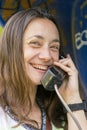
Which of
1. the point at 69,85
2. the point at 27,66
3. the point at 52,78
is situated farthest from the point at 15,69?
the point at 69,85

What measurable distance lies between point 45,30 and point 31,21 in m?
0.07

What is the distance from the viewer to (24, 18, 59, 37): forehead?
1.69 m

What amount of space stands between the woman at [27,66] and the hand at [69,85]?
61mm

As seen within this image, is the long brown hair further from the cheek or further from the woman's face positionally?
the cheek

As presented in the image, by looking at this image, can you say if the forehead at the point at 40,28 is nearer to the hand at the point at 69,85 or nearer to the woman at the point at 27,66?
the woman at the point at 27,66

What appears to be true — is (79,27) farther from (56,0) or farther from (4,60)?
(4,60)

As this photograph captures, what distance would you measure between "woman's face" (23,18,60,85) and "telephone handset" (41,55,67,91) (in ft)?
0.06

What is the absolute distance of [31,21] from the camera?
1.70 meters

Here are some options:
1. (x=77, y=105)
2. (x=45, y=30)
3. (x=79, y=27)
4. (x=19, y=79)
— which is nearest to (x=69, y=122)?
(x=77, y=105)

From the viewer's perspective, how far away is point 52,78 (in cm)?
173

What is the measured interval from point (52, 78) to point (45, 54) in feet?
0.39

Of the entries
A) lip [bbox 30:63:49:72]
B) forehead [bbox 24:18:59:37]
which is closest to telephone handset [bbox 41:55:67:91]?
lip [bbox 30:63:49:72]

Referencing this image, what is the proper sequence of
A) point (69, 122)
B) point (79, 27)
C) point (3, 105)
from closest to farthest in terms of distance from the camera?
point (3, 105) → point (69, 122) → point (79, 27)

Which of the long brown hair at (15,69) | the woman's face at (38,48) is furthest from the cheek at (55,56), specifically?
the long brown hair at (15,69)
